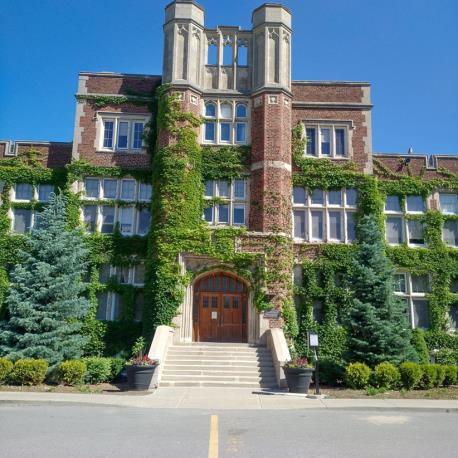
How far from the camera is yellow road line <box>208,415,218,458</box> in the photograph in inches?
310

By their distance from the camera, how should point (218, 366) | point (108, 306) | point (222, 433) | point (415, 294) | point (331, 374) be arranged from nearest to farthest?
point (222, 433)
point (218, 366)
point (331, 374)
point (108, 306)
point (415, 294)

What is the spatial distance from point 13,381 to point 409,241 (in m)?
17.8

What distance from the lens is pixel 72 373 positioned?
16.8 m

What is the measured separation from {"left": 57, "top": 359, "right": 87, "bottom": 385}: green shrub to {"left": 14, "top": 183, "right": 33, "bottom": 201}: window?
1072 cm

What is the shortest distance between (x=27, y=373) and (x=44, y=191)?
10.9 meters

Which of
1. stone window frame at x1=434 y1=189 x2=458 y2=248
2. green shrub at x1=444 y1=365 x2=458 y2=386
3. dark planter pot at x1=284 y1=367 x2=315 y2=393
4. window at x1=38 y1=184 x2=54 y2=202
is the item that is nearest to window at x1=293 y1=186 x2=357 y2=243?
stone window frame at x1=434 y1=189 x2=458 y2=248

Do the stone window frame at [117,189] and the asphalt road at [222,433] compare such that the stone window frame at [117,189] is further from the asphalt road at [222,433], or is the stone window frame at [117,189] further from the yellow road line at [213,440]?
the yellow road line at [213,440]

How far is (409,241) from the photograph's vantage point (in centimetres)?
2464

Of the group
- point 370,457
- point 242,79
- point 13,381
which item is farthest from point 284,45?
point 370,457

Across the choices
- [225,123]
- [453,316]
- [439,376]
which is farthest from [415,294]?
[225,123]

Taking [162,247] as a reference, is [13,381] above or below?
below

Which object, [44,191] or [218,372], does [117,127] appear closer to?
[44,191]

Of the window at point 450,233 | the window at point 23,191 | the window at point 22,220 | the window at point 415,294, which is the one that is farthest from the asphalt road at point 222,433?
the window at point 23,191

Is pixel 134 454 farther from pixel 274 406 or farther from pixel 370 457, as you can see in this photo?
pixel 274 406
